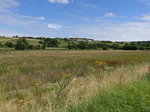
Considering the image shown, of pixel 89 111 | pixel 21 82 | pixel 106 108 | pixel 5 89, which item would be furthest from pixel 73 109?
pixel 21 82

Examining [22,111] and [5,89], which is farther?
[5,89]

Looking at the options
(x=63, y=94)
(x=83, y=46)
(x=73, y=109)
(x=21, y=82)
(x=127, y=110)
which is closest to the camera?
(x=127, y=110)

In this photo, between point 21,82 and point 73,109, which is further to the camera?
point 21,82

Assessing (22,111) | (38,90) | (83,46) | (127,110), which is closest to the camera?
(127,110)

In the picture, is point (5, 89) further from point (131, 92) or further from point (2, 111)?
point (131, 92)

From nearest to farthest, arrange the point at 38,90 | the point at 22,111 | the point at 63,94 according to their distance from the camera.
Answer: the point at 22,111, the point at 63,94, the point at 38,90

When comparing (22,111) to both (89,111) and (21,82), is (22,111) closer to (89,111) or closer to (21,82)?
(89,111)

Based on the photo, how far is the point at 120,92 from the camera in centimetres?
494

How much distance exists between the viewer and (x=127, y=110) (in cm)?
395

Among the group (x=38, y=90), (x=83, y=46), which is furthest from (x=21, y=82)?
(x=83, y=46)

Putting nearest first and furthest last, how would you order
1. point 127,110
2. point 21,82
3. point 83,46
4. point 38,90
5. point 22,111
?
point 127,110 → point 22,111 → point 38,90 → point 21,82 → point 83,46

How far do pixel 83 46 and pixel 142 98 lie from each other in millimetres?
95020

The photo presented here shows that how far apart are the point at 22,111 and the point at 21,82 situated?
4.36 meters

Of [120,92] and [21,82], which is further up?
[120,92]
